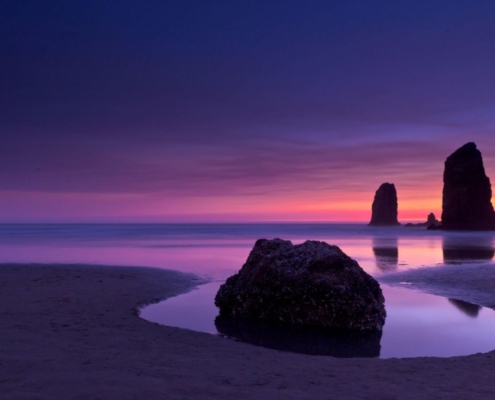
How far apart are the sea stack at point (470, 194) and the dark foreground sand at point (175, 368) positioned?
84.8 m

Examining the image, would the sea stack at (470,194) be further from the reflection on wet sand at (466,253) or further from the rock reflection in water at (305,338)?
the rock reflection in water at (305,338)

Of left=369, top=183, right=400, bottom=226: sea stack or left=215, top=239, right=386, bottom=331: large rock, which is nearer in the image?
left=215, top=239, right=386, bottom=331: large rock

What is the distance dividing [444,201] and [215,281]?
8174cm

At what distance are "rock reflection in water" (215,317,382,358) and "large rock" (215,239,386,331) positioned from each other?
401 mm

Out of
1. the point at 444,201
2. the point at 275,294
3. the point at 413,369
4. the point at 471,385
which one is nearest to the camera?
the point at 471,385

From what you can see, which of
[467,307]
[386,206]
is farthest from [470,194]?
[467,307]

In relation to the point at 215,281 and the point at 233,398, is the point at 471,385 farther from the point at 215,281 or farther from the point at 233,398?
the point at 215,281

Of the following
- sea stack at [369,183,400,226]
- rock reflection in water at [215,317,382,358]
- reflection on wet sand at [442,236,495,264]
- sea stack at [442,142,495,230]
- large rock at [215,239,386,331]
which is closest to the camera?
rock reflection in water at [215,317,382,358]

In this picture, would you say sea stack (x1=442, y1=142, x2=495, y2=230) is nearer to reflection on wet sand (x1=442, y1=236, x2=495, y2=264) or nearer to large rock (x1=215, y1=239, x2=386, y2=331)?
reflection on wet sand (x1=442, y1=236, x2=495, y2=264)

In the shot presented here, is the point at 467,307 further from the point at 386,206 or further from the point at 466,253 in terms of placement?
the point at 386,206

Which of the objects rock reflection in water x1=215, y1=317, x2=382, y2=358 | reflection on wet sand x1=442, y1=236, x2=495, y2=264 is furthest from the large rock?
reflection on wet sand x1=442, y1=236, x2=495, y2=264

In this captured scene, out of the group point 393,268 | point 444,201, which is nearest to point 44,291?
point 393,268

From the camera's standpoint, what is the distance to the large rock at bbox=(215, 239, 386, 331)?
10070mm

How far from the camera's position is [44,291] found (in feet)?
44.2
